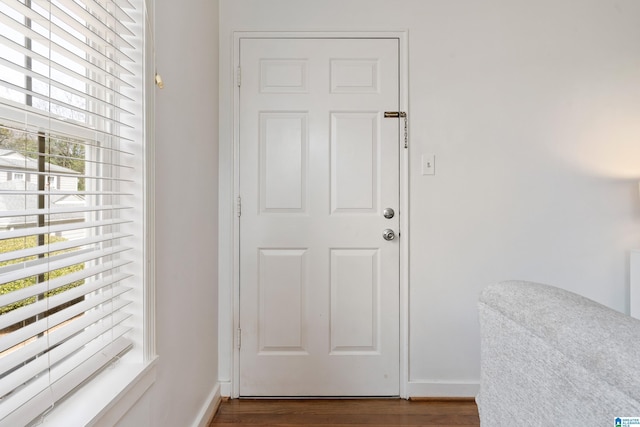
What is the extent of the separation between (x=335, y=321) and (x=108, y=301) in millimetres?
1258

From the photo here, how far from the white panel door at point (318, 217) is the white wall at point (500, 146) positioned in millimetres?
123

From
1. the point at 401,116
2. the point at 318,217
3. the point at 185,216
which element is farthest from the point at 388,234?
the point at 185,216

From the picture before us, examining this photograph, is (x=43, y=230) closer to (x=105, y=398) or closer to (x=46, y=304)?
(x=46, y=304)

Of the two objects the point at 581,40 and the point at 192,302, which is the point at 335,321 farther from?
the point at 581,40

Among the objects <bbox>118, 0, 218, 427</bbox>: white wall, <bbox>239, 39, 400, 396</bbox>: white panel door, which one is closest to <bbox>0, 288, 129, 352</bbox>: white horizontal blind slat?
<bbox>118, 0, 218, 427</bbox>: white wall

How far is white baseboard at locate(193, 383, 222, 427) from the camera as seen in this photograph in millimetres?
1527

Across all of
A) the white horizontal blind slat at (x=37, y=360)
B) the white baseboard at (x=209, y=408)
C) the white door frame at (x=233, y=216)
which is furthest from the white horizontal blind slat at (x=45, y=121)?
the white baseboard at (x=209, y=408)

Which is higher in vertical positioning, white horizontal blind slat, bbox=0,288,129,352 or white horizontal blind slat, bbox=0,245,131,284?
white horizontal blind slat, bbox=0,245,131,284

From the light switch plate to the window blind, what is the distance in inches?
56.8

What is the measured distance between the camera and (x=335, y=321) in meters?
1.89

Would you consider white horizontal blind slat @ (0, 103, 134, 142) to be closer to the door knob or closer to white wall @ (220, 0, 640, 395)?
white wall @ (220, 0, 640, 395)

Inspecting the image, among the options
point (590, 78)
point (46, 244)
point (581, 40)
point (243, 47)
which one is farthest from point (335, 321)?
point (581, 40)

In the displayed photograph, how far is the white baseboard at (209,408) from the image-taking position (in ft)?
5.01

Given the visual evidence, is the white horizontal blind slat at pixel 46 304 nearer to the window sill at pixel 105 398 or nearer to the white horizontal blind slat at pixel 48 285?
the white horizontal blind slat at pixel 48 285
